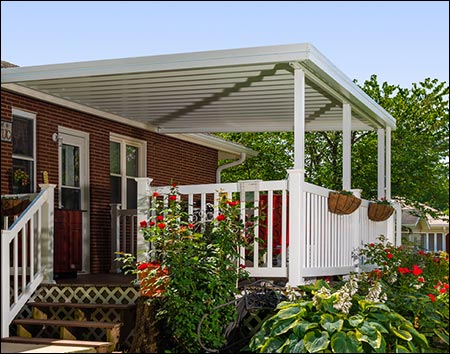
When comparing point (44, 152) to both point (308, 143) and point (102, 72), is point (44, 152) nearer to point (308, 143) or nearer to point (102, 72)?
point (102, 72)

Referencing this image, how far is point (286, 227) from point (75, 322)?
7.48ft

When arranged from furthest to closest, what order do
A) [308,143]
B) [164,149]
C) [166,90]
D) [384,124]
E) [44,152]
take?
[308,143] < [164,149] < [384,124] < [44,152] < [166,90]

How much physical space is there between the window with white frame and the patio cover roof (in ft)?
1.35

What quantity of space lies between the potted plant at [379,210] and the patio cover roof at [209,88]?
1.24 metres

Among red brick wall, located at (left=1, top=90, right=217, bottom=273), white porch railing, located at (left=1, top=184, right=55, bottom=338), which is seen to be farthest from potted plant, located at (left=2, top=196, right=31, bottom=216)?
red brick wall, located at (left=1, top=90, right=217, bottom=273)

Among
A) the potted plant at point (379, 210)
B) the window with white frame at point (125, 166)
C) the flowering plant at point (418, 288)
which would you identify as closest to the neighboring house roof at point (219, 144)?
the window with white frame at point (125, 166)

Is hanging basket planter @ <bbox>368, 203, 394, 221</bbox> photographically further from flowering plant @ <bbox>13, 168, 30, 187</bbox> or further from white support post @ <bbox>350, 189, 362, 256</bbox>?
flowering plant @ <bbox>13, 168, 30, 187</bbox>

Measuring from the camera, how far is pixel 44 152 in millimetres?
10258

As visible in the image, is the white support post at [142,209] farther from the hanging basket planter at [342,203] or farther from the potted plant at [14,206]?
the hanging basket planter at [342,203]

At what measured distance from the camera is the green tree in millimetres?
18000

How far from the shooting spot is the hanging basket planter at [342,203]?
8586 millimetres

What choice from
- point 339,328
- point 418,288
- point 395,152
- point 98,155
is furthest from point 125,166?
point 395,152

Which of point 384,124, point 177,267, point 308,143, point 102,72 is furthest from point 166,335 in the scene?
point 308,143

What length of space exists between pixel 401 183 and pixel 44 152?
1036cm
